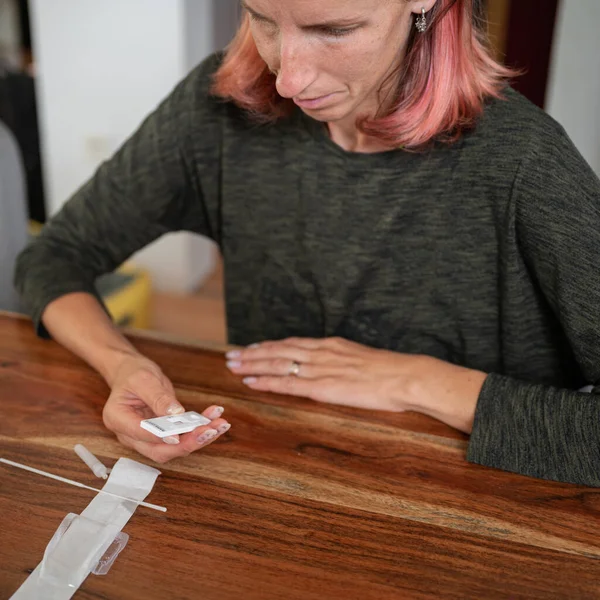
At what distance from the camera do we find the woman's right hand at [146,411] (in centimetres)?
87

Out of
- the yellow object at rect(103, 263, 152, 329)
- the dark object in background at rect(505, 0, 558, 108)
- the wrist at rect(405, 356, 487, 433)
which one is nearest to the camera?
the wrist at rect(405, 356, 487, 433)

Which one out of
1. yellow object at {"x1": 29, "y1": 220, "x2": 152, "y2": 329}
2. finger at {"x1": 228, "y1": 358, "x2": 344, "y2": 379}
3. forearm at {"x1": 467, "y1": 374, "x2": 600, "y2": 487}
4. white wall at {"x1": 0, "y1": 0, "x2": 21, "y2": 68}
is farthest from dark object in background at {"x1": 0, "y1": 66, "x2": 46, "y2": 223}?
forearm at {"x1": 467, "y1": 374, "x2": 600, "y2": 487}

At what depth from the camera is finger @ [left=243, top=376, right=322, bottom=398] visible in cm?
103

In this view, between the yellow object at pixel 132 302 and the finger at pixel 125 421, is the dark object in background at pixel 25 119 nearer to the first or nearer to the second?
the yellow object at pixel 132 302

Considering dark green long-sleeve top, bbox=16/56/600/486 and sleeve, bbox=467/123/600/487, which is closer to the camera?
sleeve, bbox=467/123/600/487

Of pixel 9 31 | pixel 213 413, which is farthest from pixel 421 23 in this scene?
pixel 9 31

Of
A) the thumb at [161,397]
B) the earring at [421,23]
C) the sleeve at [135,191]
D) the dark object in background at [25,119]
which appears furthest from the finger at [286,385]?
the dark object in background at [25,119]

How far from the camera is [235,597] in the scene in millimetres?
698

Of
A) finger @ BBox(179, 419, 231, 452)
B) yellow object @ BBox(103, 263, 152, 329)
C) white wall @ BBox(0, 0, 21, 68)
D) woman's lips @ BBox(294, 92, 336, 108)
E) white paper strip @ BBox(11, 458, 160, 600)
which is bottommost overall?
yellow object @ BBox(103, 263, 152, 329)

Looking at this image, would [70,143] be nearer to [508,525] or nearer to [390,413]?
[390,413]

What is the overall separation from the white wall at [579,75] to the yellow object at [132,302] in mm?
1632

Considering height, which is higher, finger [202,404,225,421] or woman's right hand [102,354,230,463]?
finger [202,404,225,421]

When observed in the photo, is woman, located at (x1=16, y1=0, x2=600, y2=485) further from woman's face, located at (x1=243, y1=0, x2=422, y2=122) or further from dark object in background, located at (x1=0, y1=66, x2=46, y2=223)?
dark object in background, located at (x1=0, y1=66, x2=46, y2=223)

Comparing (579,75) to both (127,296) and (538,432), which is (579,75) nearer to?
(127,296)
